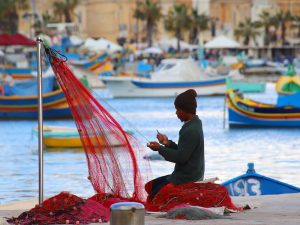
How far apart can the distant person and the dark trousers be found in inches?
8.6

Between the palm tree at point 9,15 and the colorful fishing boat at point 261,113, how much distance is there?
5164 centimetres

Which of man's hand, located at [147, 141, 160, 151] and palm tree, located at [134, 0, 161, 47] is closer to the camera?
man's hand, located at [147, 141, 160, 151]

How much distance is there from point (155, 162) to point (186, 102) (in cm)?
1800

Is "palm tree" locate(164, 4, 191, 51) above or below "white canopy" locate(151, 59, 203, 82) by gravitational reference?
below

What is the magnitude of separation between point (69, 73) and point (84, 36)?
102 m

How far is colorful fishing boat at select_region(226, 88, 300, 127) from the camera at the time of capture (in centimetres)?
4325

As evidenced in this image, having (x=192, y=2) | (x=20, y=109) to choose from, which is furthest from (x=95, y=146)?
(x=192, y=2)

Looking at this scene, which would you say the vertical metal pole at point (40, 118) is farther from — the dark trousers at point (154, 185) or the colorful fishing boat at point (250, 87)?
the colorful fishing boat at point (250, 87)

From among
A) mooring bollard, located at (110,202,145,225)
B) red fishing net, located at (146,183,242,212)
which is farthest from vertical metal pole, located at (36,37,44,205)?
mooring bollard, located at (110,202,145,225)

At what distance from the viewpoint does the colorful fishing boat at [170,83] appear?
68.4 meters

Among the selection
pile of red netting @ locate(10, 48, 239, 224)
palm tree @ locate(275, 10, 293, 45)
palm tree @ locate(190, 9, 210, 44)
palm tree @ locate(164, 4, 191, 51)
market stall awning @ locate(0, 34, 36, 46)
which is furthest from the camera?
palm tree @ locate(275, 10, 293, 45)

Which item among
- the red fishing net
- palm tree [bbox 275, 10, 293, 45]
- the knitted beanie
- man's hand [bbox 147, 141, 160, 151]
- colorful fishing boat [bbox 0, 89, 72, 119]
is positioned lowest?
palm tree [bbox 275, 10, 293, 45]

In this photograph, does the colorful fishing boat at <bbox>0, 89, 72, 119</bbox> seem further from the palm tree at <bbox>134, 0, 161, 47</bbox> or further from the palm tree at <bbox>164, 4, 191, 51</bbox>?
the palm tree at <bbox>134, 0, 161, 47</bbox>

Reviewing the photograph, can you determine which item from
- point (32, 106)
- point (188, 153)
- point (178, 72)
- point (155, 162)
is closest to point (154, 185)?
point (188, 153)
